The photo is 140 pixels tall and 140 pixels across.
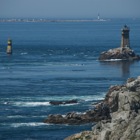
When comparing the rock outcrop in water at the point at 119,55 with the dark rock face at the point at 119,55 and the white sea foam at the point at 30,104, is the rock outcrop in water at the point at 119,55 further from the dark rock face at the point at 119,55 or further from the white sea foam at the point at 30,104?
the white sea foam at the point at 30,104

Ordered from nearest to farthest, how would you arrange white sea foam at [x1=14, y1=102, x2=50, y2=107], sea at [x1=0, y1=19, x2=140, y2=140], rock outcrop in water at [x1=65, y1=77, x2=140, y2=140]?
rock outcrop in water at [x1=65, y1=77, x2=140, y2=140] < sea at [x1=0, y1=19, x2=140, y2=140] < white sea foam at [x1=14, y1=102, x2=50, y2=107]

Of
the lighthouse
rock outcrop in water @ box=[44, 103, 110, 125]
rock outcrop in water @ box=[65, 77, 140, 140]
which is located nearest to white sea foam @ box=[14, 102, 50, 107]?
rock outcrop in water @ box=[44, 103, 110, 125]

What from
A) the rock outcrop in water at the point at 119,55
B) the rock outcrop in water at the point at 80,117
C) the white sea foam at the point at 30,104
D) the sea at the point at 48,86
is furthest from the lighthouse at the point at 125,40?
the rock outcrop in water at the point at 80,117

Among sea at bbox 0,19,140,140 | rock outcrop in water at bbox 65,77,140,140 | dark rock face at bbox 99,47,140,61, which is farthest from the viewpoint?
dark rock face at bbox 99,47,140,61

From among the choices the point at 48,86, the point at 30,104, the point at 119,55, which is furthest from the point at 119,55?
the point at 30,104

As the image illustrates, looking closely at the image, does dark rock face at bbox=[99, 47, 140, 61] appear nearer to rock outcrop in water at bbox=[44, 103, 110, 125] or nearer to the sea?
the sea

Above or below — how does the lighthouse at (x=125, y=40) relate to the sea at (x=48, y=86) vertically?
above

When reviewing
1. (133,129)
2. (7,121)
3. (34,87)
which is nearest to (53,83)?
(34,87)

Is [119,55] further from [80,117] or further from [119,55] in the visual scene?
[80,117]

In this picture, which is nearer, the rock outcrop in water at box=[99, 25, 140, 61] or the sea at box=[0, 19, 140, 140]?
the sea at box=[0, 19, 140, 140]

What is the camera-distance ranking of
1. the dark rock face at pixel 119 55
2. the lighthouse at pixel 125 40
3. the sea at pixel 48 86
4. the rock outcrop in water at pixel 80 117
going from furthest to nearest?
the lighthouse at pixel 125 40
the dark rock face at pixel 119 55
the rock outcrop in water at pixel 80 117
the sea at pixel 48 86

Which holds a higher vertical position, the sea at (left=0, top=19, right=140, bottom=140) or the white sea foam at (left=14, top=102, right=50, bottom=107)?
the white sea foam at (left=14, top=102, right=50, bottom=107)

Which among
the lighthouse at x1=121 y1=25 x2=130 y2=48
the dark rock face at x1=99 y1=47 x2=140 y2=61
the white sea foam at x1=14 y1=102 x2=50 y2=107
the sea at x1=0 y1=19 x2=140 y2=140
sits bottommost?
the sea at x1=0 y1=19 x2=140 y2=140

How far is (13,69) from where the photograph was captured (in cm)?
15950
